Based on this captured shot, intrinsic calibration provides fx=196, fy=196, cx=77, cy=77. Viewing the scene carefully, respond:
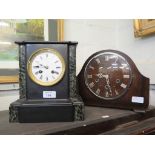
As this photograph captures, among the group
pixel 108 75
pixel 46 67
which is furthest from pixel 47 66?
pixel 108 75

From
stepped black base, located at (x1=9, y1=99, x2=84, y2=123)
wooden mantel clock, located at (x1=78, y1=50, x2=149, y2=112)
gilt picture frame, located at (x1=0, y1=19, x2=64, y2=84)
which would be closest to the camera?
stepped black base, located at (x1=9, y1=99, x2=84, y2=123)

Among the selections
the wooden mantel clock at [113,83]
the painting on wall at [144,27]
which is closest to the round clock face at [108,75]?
the wooden mantel clock at [113,83]

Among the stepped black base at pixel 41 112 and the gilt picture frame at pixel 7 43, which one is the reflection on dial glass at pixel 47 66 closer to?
the stepped black base at pixel 41 112

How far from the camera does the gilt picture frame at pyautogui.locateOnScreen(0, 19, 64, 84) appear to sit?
3.56 ft

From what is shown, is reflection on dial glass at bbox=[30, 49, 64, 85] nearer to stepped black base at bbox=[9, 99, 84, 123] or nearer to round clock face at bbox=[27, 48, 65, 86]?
round clock face at bbox=[27, 48, 65, 86]

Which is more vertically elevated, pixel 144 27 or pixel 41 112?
pixel 144 27

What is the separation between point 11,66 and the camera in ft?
3.66

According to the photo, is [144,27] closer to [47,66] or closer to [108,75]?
[108,75]

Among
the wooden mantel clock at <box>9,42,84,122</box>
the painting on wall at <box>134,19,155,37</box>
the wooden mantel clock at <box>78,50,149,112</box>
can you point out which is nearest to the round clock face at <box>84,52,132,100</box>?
the wooden mantel clock at <box>78,50,149,112</box>

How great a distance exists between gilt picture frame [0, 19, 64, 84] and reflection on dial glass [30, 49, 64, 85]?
1.02 ft

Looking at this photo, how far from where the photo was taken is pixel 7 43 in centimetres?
110

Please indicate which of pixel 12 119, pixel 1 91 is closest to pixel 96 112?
pixel 12 119

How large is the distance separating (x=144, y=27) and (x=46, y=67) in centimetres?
69
